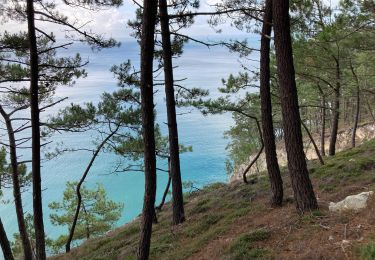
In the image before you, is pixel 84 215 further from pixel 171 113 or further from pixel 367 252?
pixel 367 252

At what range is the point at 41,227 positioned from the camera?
8500 millimetres

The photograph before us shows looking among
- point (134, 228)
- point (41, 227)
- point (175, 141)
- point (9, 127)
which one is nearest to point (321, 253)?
point (175, 141)

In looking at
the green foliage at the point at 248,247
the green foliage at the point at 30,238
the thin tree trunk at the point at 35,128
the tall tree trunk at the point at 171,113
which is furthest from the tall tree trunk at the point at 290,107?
the green foliage at the point at 30,238

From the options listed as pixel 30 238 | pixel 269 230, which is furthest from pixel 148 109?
pixel 30 238

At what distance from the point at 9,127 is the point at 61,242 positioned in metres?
14.5

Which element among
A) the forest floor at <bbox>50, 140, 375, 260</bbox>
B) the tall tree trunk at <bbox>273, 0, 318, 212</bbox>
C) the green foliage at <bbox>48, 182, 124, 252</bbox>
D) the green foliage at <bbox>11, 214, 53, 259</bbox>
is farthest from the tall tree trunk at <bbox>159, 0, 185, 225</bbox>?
the green foliage at <bbox>48, 182, 124, 252</bbox>

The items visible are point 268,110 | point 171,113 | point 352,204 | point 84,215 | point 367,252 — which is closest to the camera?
point 367,252

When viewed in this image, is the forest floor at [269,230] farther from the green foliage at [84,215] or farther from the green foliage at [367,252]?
the green foliage at [84,215]

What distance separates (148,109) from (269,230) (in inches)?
108

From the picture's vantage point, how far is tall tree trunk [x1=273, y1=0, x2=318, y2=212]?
5.72 meters

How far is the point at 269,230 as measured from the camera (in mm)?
5855

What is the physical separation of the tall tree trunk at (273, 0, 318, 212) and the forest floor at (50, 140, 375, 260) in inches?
14.7

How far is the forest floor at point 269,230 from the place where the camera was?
15.5 feet

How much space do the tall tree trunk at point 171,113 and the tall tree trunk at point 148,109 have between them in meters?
2.84
